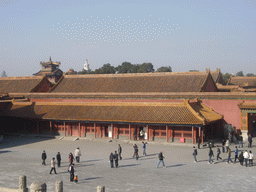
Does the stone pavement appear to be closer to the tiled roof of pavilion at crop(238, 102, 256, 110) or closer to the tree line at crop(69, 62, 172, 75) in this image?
the tiled roof of pavilion at crop(238, 102, 256, 110)

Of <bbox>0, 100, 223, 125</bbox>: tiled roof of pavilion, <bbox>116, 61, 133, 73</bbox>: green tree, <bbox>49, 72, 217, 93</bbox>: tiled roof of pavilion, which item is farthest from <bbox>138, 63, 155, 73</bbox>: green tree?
<bbox>0, 100, 223, 125</bbox>: tiled roof of pavilion

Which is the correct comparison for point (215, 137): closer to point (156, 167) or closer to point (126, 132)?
point (126, 132)

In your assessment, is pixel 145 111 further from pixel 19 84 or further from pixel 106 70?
pixel 106 70

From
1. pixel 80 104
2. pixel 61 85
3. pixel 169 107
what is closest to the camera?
pixel 169 107

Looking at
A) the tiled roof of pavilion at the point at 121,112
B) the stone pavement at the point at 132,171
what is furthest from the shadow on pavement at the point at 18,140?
the tiled roof of pavilion at the point at 121,112

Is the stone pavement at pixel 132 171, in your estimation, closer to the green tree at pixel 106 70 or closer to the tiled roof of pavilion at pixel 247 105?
the tiled roof of pavilion at pixel 247 105

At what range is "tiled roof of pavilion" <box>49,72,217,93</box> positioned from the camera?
151ft

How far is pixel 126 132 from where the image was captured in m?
39.2

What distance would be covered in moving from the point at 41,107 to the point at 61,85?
9.96 m

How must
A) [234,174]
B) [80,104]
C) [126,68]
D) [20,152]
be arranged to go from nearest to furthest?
[234,174]
[20,152]
[80,104]
[126,68]

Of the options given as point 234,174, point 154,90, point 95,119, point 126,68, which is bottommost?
point 234,174

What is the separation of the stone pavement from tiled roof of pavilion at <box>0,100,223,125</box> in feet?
11.7

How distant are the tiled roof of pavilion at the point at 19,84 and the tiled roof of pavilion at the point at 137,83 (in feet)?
17.2

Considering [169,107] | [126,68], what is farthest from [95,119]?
[126,68]
